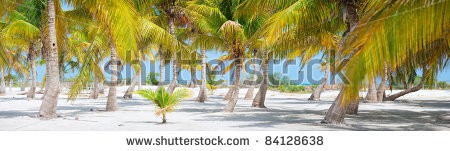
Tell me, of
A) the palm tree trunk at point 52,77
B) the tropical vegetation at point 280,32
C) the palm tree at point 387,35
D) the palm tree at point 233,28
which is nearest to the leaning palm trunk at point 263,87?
the tropical vegetation at point 280,32

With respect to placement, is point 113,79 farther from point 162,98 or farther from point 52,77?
point 162,98

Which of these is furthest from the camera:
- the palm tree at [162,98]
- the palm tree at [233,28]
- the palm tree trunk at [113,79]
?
the palm tree trunk at [113,79]

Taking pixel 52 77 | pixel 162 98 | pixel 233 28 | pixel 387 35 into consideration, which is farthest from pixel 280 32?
pixel 387 35

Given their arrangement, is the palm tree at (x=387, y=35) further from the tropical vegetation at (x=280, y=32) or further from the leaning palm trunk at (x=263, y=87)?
the leaning palm trunk at (x=263, y=87)

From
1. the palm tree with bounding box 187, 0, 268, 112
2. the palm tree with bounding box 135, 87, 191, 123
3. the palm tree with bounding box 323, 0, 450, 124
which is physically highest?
the palm tree with bounding box 187, 0, 268, 112

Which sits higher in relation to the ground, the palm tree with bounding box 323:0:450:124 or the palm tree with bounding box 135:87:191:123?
the palm tree with bounding box 323:0:450:124

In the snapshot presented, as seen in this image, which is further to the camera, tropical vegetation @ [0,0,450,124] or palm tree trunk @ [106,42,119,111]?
palm tree trunk @ [106,42,119,111]

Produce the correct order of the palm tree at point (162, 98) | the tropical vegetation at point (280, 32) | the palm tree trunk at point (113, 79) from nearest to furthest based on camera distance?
the tropical vegetation at point (280, 32) < the palm tree at point (162, 98) < the palm tree trunk at point (113, 79)

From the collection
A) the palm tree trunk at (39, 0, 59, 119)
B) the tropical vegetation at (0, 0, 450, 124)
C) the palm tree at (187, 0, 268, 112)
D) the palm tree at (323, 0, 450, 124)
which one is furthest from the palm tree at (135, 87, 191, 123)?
the palm tree at (323, 0, 450, 124)

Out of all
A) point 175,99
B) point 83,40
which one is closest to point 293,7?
point 175,99

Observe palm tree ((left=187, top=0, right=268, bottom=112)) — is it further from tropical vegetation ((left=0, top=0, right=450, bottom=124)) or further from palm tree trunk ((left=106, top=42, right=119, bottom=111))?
palm tree trunk ((left=106, top=42, right=119, bottom=111))

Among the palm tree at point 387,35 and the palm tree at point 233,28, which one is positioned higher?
the palm tree at point 233,28

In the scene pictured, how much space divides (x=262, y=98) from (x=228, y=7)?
4.44m

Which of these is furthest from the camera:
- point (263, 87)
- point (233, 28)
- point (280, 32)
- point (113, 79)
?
point (263, 87)
